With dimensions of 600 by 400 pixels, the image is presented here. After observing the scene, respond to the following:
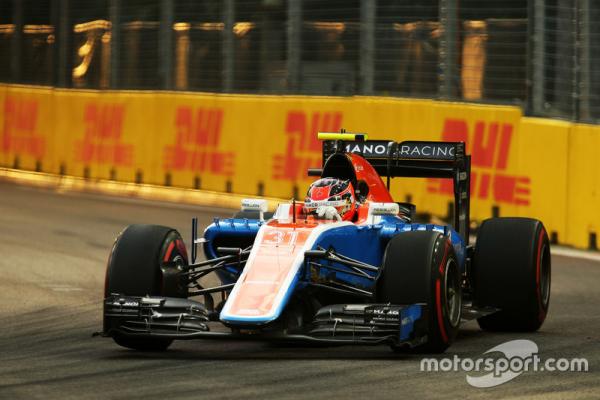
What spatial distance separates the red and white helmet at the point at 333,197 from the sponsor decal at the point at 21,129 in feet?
54.1

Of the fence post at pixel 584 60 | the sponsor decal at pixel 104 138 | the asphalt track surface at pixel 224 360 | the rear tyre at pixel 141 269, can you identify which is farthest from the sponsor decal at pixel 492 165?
the rear tyre at pixel 141 269

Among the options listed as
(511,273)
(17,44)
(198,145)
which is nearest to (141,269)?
(511,273)

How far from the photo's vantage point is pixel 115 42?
26531mm

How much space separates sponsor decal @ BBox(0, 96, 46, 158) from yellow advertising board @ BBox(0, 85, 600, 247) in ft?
0.08

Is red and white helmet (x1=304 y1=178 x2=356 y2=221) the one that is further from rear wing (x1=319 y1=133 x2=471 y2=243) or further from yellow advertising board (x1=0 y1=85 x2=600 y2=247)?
yellow advertising board (x1=0 y1=85 x2=600 y2=247)

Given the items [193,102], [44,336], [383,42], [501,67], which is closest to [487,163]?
[501,67]

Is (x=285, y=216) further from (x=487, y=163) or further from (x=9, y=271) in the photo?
(x=487, y=163)

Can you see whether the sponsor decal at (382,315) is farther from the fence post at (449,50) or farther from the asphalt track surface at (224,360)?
the fence post at (449,50)

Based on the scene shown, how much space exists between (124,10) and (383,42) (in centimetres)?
655

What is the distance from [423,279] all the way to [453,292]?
66 cm

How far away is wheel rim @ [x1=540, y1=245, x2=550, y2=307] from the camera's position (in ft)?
40.5

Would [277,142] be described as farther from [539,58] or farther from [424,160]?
[424,160]

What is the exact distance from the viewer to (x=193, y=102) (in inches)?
961

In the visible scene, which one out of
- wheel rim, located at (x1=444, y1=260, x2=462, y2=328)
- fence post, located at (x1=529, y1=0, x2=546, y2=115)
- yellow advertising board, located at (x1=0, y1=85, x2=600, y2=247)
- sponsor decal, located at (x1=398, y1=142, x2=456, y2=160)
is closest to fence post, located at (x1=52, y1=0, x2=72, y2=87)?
yellow advertising board, located at (x1=0, y1=85, x2=600, y2=247)
